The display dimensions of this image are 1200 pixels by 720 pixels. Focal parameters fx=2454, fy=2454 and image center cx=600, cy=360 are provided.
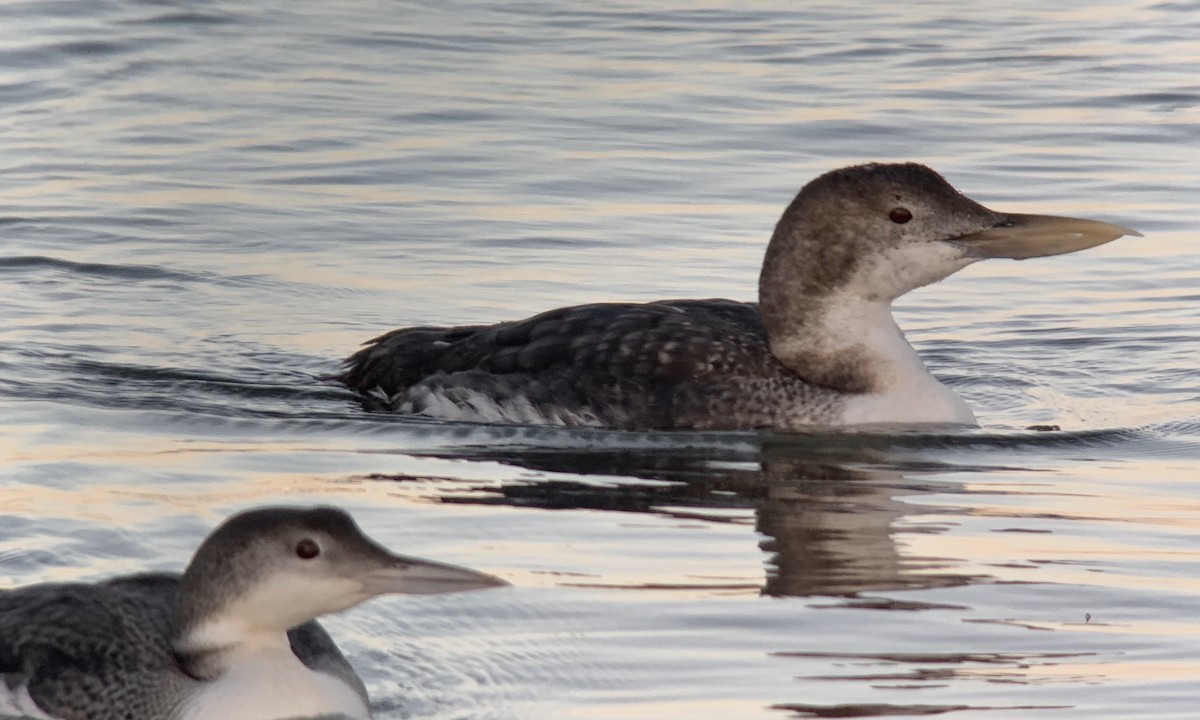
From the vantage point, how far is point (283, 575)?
5938 mm

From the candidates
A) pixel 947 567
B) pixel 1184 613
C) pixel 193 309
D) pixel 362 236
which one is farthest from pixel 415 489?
pixel 362 236

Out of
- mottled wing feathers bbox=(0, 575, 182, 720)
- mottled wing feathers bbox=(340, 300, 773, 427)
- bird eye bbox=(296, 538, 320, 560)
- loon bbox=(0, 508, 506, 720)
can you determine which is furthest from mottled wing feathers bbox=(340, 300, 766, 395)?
bird eye bbox=(296, 538, 320, 560)

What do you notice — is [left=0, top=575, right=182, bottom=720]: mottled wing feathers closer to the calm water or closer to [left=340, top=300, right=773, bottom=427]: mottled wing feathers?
the calm water

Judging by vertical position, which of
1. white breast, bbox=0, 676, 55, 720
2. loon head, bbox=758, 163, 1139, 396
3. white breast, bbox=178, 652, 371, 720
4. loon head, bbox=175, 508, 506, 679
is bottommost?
white breast, bbox=0, 676, 55, 720

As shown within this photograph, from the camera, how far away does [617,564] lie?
737cm

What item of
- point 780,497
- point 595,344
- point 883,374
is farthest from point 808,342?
point 780,497

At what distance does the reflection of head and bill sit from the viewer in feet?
24.3

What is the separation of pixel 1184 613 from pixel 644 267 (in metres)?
5.63

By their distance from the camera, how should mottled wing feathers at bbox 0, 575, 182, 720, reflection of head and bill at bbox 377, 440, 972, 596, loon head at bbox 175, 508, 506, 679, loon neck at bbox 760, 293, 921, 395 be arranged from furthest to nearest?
1. loon neck at bbox 760, 293, 921, 395
2. reflection of head and bill at bbox 377, 440, 972, 596
3. mottled wing feathers at bbox 0, 575, 182, 720
4. loon head at bbox 175, 508, 506, 679

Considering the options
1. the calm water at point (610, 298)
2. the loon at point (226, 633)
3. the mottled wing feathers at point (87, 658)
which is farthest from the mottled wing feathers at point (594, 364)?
the mottled wing feathers at point (87, 658)

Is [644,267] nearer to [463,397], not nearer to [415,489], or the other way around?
[463,397]

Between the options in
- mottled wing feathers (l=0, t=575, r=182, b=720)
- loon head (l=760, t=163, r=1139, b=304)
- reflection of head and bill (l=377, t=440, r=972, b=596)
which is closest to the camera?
mottled wing feathers (l=0, t=575, r=182, b=720)

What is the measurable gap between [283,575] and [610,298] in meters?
5.83

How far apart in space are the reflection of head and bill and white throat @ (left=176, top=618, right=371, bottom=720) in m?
1.49
